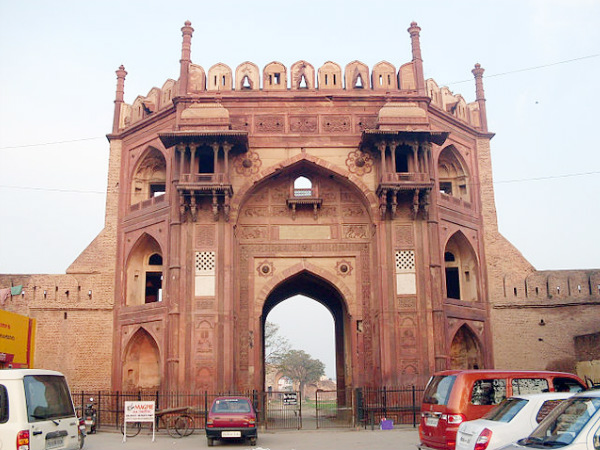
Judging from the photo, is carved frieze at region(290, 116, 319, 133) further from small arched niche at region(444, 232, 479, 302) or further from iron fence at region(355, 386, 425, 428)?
iron fence at region(355, 386, 425, 428)

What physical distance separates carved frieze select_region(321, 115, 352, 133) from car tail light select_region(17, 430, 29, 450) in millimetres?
13735

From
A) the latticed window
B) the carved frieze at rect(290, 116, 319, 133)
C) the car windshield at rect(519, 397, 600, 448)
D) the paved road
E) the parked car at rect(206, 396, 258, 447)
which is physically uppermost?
the carved frieze at rect(290, 116, 319, 133)

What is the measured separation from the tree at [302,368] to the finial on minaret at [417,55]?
4666 cm

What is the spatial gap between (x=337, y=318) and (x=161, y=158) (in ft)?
26.4

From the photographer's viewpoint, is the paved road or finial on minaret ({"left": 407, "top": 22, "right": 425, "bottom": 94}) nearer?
the paved road

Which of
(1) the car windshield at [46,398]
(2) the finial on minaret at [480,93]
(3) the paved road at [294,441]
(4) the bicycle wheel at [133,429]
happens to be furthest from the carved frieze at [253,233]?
(1) the car windshield at [46,398]

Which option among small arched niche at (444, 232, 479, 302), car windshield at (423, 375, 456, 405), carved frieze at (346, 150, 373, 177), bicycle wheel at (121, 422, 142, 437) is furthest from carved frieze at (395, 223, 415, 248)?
car windshield at (423, 375, 456, 405)

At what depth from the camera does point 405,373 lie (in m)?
17.5

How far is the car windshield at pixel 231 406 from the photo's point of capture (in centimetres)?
1310

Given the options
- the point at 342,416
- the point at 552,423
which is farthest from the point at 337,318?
the point at 552,423

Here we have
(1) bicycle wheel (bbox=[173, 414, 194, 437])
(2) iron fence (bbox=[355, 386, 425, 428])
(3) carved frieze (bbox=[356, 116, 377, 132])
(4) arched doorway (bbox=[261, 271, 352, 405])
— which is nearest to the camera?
(1) bicycle wheel (bbox=[173, 414, 194, 437])

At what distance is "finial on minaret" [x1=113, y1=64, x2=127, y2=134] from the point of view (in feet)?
72.8

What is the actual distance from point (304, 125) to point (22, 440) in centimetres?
1375

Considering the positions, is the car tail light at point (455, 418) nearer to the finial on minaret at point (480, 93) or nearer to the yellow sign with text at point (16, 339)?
the yellow sign with text at point (16, 339)
